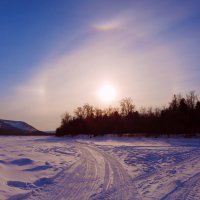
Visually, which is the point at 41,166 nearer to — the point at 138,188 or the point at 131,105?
the point at 138,188

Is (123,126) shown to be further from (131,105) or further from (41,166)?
(41,166)

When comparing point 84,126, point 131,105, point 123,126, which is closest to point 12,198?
point 123,126

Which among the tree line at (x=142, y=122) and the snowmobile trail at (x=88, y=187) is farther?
the tree line at (x=142, y=122)

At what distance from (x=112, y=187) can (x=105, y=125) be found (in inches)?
2977

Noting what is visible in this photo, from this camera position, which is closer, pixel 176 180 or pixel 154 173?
pixel 176 180

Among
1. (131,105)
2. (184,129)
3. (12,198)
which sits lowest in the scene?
(12,198)

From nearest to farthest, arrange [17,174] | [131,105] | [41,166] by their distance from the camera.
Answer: [17,174], [41,166], [131,105]

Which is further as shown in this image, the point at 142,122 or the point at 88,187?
the point at 142,122

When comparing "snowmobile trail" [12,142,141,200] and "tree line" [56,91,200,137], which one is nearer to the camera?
"snowmobile trail" [12,142,141,200]

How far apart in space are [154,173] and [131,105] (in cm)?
9174

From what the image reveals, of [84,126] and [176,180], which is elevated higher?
[84,126]

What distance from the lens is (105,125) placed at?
281 ft

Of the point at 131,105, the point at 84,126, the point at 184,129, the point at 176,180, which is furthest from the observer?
the point at 131,105

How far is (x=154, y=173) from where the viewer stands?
1391cm
